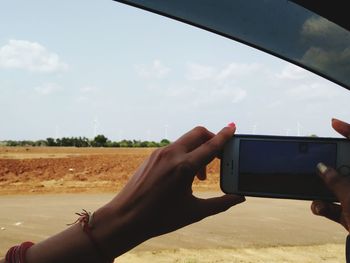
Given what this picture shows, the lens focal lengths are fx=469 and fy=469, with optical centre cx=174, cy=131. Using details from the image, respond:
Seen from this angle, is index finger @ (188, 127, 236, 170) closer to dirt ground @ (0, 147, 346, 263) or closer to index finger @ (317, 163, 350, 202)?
index finger @ (317, 163, 350, 202)

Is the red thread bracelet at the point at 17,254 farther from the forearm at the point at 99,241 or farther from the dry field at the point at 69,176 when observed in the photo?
the dry field at the point at 69,176

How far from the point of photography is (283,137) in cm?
140

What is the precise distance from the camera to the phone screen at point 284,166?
1.30 metres

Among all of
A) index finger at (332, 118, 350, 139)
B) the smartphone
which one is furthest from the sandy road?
index finger at (332, 118, 350, 139)

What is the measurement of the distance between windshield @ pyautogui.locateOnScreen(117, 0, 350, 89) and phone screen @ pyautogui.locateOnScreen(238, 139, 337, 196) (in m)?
1.35

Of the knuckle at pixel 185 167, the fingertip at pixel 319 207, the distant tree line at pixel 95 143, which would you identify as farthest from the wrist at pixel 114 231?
the distant tree line at pixel 95 143

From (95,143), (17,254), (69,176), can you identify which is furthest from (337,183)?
(95,143)

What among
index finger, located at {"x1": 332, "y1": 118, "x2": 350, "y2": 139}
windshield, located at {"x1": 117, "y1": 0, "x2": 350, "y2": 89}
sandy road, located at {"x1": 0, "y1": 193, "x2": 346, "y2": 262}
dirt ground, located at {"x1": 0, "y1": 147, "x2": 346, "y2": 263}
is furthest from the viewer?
sandy road, located at {"x1": 0, "y1": 193, "x2": 346, "y2": 262}

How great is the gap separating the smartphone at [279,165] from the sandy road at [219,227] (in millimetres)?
5916

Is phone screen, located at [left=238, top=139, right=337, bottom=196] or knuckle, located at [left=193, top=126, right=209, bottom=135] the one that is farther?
phone screen, located at [left=238, top=139, right=337, bottom=196]

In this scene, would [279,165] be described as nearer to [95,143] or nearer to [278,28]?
[278,28]

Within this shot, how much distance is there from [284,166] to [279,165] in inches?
0.6

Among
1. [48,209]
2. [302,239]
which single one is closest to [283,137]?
[302,239]

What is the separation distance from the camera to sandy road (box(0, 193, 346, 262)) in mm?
7809
